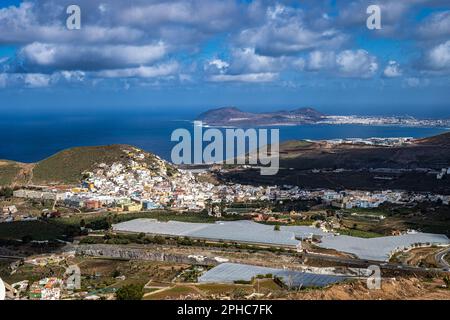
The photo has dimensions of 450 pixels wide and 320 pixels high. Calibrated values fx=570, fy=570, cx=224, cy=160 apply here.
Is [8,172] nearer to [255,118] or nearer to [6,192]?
[6,192]

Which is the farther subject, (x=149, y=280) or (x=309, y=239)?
(x=309, y=239)

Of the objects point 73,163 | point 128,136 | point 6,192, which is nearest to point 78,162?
point 73,163

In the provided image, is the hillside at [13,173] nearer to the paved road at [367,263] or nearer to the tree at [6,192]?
the tree at [6,192]

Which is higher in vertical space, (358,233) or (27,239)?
(358,233)

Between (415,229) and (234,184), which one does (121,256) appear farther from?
(234,184)

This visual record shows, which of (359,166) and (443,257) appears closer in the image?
(443,257)
